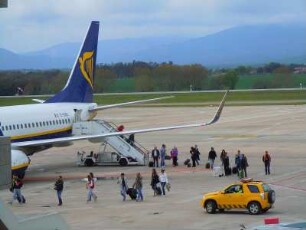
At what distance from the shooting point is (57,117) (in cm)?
4828

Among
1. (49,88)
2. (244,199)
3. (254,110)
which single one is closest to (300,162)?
(244,199)

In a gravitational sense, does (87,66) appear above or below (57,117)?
above

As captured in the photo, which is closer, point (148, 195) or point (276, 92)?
point (148, 195)

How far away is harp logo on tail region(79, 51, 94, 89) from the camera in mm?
53938

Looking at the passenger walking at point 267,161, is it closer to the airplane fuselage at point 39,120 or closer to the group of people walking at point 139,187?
the group of people walking at point 139,187

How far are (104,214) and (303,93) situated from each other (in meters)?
111

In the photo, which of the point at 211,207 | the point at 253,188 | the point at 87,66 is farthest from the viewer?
the point at 87,66

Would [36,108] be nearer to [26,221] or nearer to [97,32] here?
[97,32]

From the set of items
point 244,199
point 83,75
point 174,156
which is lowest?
point 244,199

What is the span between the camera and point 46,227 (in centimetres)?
1617

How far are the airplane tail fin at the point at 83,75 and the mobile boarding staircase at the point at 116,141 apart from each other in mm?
4047

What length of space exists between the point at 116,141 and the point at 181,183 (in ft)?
30.9

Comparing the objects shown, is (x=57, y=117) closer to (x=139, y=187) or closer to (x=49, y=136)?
(x=49, y=136)

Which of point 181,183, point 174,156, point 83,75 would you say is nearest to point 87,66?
point 83,75
